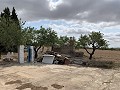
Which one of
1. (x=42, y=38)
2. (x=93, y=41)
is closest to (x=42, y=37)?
(x=42, y=38)

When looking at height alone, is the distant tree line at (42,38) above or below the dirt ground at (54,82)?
above

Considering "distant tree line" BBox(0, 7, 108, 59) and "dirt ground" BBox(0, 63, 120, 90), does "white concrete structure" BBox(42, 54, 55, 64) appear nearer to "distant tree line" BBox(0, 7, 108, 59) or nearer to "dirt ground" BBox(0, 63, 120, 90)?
"distant tree line" BBox(0, 7, 108, 59)

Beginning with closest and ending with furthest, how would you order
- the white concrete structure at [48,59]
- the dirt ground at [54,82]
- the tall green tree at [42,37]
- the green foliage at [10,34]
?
the dirt ground at [54,82] < the white concrete structure at [48,59] < the green foliage at [10,34] < the tall green tree at [42,37]

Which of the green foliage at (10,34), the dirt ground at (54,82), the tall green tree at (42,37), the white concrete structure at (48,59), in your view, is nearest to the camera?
the dirt ground at (54,82)

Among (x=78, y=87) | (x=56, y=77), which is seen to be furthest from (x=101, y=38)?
(x=78, y=87)

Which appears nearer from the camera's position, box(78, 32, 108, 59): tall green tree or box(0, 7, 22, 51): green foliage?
box(0, 7, 22, 51): green foliage

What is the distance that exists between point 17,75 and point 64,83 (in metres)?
4.03

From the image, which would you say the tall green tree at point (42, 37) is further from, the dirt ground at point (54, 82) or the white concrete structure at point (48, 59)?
the dirt ground at point (54, 82)

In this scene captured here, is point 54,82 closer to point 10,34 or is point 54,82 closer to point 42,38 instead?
point 10,34

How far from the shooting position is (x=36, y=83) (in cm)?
1373

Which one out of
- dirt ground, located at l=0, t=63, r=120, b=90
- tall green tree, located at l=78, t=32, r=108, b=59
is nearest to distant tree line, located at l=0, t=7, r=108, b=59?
tall green tree, located at l=78, t=32, r=108, b=59

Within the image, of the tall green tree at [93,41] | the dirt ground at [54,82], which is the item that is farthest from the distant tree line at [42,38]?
the dirt ground at [54,82]

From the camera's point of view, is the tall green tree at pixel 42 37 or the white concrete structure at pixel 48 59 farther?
the tall green tree at pixel 42 37

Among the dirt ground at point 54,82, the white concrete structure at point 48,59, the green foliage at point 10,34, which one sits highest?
the green foliage at point 10,34
